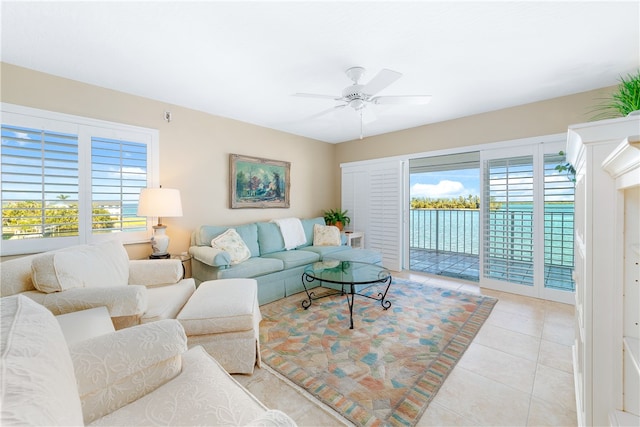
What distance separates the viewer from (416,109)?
11.7ft

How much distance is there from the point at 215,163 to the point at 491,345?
12.5ft

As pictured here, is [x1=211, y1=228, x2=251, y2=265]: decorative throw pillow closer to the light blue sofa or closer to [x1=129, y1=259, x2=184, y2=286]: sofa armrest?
the light blue sofa

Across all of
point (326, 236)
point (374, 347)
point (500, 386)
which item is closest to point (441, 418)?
point (500, 386)

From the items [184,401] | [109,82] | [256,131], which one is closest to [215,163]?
[256,131]

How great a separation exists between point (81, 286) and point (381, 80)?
2.57 metres

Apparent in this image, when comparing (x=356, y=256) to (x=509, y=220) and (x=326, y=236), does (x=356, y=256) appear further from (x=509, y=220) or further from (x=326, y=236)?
(x=509, y=220)

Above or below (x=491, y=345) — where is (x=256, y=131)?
above

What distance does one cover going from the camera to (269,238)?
394 centimetres

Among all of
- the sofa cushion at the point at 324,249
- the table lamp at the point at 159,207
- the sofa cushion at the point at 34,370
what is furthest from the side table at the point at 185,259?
the sofa cushion at the point at 34,370

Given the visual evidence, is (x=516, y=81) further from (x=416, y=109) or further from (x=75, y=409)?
(x=75, y=409)

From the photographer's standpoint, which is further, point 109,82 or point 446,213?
point 446,213

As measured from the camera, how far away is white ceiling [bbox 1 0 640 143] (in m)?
1.73

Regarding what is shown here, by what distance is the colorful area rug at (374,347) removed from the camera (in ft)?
5.36

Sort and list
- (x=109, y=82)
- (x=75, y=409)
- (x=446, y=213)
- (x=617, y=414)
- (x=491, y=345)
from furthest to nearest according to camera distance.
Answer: (x=446, y=213) → (x=109, y=82) → (x=491, y=345) → (x=617, y=414) → (x=75, y=409)
